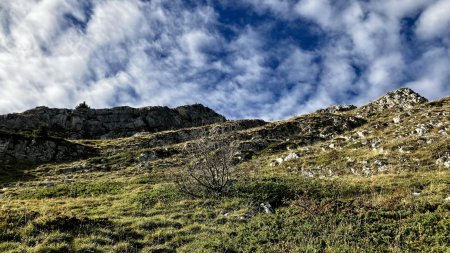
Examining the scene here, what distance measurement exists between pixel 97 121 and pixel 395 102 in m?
69.2

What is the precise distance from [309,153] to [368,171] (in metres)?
13.7

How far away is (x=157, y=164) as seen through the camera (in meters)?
48.1

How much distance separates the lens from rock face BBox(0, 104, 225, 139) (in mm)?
83875

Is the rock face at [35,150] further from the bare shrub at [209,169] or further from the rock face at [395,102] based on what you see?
the rock face at [395,102]

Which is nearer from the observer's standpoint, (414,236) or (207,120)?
(414,236)

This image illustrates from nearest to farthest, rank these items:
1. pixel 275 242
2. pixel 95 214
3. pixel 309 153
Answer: pixel 275 242, pixel 95 214, pixel 309 153

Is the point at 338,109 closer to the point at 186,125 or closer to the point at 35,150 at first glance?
the point at 186,125

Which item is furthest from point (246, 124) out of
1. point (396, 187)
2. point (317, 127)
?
point (396, 187)

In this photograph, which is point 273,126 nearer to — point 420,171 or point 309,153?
point 309,153

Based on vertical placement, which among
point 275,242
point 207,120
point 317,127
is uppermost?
point 207,120

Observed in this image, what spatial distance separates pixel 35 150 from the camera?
53.3m

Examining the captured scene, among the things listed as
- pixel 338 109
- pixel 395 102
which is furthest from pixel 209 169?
pixel 338 109

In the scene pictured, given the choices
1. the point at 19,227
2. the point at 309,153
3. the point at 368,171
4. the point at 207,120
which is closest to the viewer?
the point at 19,227

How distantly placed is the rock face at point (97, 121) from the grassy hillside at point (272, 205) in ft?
137
